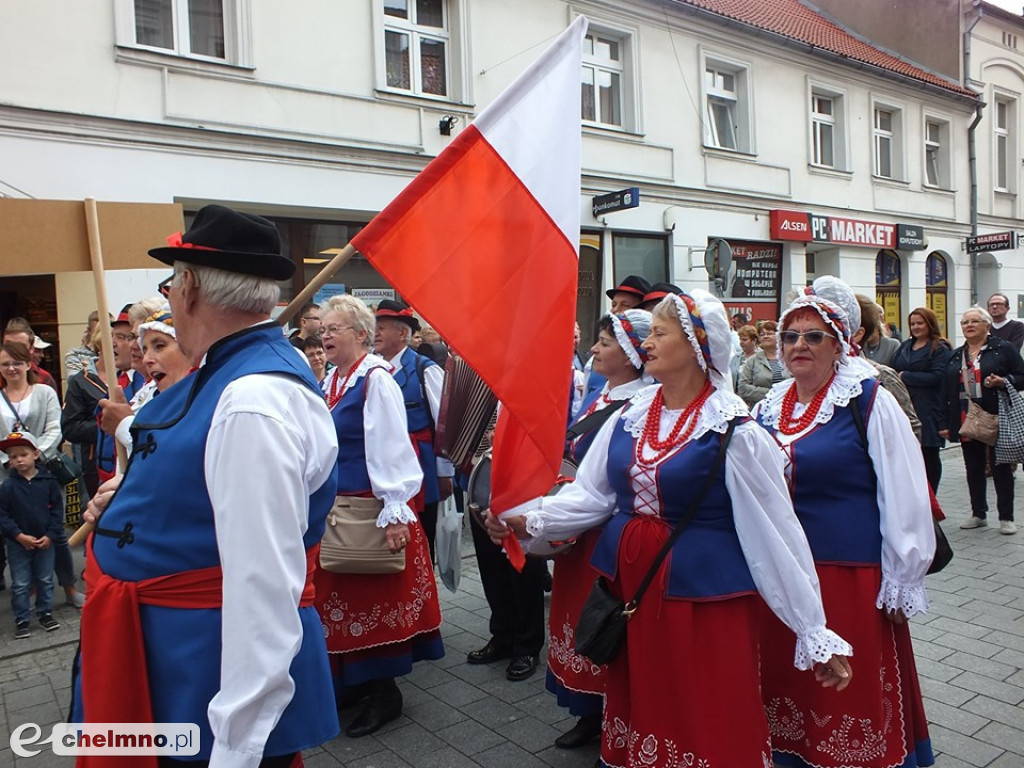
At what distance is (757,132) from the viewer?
15.6 m

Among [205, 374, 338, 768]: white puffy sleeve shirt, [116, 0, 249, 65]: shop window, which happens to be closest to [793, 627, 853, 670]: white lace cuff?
[205, 374, 338, 768]: white puffy sleeve shirt

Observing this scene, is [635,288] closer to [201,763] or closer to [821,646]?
[821,646]

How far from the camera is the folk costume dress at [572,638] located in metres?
3.43

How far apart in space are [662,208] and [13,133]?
9.86 m

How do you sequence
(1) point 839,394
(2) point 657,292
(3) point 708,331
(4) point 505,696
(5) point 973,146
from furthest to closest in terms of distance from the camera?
(5) point 973,146 < (2) point 657,292 < (4) point 505,696 < (1) point 839,394 < (3) point 708,331

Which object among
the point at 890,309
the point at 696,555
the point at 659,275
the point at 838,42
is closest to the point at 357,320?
the point at 696,555

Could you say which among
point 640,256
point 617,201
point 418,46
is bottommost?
point 640,256

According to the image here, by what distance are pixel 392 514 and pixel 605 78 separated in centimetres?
1179

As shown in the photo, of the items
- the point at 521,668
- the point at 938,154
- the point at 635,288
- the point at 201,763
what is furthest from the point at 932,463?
the point at 938,154

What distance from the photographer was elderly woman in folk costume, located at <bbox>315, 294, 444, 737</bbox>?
371 cm

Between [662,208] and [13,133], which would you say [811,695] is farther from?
[662,208]

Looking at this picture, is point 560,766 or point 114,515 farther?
point 560,766

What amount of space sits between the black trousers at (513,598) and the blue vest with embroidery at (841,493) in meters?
1.80

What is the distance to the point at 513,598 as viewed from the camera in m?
4.68
